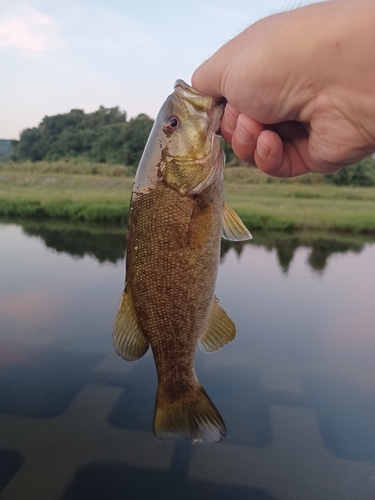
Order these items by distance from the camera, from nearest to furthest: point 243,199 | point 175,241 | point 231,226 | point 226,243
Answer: point 175,241
point 231,226
point 243,199
point 226,243

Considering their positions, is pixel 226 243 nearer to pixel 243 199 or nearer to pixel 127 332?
pixel 243 199

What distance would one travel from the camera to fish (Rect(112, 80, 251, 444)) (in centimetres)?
129

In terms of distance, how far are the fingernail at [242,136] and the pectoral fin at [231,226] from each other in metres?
0.30

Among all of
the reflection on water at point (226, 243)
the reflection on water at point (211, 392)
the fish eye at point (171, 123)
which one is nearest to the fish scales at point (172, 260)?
the fish eye at point (171, 123)

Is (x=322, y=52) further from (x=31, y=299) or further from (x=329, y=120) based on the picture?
(x=31, y=299)

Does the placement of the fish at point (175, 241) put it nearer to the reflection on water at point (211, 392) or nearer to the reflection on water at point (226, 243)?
the reflection on water at point (211, 392)

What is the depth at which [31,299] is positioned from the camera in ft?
31.3

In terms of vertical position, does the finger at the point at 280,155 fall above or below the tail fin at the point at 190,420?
above

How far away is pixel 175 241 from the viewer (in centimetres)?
131

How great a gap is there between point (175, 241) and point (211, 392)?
6.01 m

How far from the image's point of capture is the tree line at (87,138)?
12.3 m

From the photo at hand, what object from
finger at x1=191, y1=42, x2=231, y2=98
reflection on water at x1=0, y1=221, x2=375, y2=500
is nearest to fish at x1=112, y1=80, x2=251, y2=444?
finger at x1=191, y1=42, x2=231, y2=98

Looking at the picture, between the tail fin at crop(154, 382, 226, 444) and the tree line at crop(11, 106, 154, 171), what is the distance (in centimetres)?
1090

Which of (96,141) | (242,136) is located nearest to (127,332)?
(242,136)
